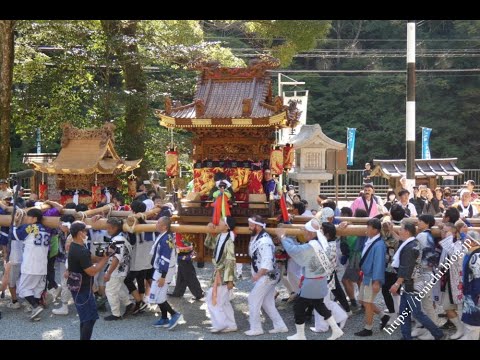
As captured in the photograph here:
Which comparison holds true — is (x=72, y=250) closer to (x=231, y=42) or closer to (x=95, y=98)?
(x=95, y=98)

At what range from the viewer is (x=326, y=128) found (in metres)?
34.8

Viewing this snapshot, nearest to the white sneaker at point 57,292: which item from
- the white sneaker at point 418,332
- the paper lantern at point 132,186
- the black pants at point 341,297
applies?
the black pants at point 341,297

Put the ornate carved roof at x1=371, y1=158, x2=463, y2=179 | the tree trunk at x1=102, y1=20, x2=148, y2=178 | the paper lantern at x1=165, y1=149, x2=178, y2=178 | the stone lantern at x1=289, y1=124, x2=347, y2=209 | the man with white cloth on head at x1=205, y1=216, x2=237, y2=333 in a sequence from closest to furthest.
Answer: the man with white cloth on head at x1=205, y1=216, x2=237, y2=333, the paper lantern at x1=165, y1=149, x2=178, y2=178, the tree trunk at x1=102, y1=20, x2=148, y2=178, the ornate carved roof at x1=371, y1=158, x2=463, y2=179, the stone lantern at x1=289, y1=124, x2=347, y2=209

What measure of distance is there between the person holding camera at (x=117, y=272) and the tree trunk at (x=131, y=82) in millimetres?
9331

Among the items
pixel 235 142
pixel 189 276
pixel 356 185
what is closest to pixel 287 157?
pixel 235 142

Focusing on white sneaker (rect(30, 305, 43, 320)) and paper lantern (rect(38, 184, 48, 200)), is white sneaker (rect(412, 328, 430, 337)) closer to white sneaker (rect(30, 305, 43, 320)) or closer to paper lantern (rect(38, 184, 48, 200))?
white sneaker (rect(30, 305, 43, 320))

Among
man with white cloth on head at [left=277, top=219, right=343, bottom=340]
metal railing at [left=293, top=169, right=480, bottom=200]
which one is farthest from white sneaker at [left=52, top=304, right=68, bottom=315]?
metal railing at [left=293, top=169, right=480, bottom=200]

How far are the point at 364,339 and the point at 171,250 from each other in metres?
2.93

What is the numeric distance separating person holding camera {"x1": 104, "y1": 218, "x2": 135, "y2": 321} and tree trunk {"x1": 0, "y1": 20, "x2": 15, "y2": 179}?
7889mm

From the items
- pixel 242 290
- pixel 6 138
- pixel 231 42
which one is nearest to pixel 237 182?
pixel 242 290

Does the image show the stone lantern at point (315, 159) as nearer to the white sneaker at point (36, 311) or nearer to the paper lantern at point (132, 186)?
the paper lantern at point (132, 186)

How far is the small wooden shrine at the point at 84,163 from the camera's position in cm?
1381

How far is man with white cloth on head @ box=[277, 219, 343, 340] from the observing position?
24.7ft

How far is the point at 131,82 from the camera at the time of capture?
18406mm
